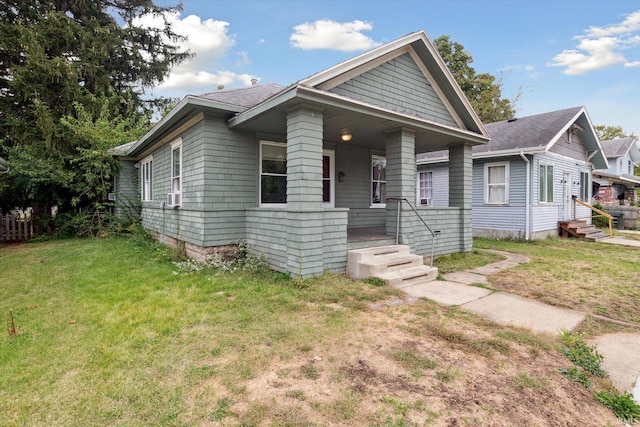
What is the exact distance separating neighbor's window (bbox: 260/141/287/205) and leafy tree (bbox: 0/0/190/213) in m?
8.13

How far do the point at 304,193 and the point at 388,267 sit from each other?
202 cm

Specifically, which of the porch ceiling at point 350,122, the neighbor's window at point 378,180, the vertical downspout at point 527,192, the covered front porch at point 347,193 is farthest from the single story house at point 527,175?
the neighbor's window at point 378,180

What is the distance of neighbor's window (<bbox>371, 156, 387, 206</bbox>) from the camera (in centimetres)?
930

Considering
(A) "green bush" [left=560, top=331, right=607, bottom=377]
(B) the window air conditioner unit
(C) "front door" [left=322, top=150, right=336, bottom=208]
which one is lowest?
(A) "green bush" [left=560, top=331, right=607, bottom=377]

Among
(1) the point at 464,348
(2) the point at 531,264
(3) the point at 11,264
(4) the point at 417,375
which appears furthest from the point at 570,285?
(3) the point at 11,264

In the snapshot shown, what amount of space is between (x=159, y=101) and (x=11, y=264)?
49.6 feet

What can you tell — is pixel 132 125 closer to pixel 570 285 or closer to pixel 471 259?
pixel 471 259

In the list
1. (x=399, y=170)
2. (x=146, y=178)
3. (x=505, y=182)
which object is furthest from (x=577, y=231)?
(x=146, y=178)

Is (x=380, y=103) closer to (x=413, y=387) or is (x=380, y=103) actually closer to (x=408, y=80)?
(x=408, y=80)

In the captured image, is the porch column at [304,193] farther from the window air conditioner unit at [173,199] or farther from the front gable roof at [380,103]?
the window air conditioner unit at [173,199]

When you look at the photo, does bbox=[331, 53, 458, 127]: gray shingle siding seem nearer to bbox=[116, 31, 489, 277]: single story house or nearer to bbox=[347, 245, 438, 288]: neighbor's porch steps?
bbox=[116, 31, 489, 277]: single story house

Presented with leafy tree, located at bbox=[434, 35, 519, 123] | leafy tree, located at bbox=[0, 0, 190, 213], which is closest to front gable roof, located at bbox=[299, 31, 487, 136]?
leafy tree, located at bbox=[0, 0, 190, 213]

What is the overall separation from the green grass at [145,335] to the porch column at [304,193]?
0.40 meters

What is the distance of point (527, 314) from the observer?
3.97m
